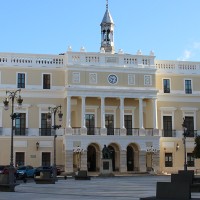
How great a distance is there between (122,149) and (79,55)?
419 inches

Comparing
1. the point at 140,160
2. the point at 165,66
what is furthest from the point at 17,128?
the point at 165,66

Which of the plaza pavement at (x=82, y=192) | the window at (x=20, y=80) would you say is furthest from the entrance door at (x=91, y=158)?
the plaza pavement at (x=82, y=192)

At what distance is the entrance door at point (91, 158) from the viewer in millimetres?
52188

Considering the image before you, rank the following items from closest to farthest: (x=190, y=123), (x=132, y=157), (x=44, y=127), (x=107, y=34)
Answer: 1. (x=44, y=127)
2. (x=132, y=157)
3. (x=190, y=123)
4. (x=107, y=34)

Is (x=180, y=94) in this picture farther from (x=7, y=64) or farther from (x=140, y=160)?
(x=7, y=64)

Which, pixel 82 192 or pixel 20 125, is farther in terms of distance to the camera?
pixel 20 125

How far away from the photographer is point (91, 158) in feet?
173

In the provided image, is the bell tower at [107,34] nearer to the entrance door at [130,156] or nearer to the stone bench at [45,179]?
the entrance door at [130,156]

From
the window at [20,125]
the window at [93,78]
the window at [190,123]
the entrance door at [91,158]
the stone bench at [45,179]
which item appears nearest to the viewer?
the stone bench at [45,179]

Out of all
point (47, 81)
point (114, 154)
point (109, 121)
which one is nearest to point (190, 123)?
point (109, 121)

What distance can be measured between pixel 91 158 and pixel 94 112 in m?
4.98

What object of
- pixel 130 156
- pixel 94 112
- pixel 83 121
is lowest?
pixel 130 156

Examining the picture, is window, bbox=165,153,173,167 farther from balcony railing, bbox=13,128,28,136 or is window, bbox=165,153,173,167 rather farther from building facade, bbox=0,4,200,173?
balcony railing, bbox=13,128,28,136

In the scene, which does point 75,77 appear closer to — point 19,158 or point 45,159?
point 45,159
